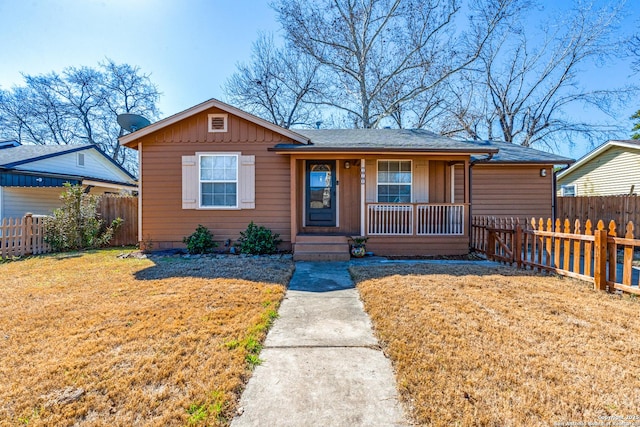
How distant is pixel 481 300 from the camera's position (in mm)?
3830

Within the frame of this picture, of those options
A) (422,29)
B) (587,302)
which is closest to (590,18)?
(422,29)

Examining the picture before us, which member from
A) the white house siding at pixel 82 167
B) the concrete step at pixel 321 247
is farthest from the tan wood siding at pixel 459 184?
the white house siding at pixel 82 167

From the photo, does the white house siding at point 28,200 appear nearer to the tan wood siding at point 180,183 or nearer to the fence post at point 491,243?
the tan wood siding at point 180,183

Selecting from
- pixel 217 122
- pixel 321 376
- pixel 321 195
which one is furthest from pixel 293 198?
pixel 321 376

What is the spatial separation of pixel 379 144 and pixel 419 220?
2164 millimetres

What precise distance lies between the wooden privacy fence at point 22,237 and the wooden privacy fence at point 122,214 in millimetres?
1510

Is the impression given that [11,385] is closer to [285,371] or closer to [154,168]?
[285,371]

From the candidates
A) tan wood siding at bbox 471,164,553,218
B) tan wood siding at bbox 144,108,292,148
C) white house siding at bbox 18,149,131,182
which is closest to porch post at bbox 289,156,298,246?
tan wood siding at bbox 144,108,292,148

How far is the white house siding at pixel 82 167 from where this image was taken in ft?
41.6

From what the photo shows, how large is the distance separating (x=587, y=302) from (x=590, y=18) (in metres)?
21.5

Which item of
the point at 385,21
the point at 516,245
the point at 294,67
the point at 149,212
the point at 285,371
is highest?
the point at 385,21

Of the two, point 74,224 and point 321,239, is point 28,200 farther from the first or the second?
point 321,239

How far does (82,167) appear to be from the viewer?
14836 millimetres

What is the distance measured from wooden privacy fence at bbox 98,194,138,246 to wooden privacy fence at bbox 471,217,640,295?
9.95 meters
